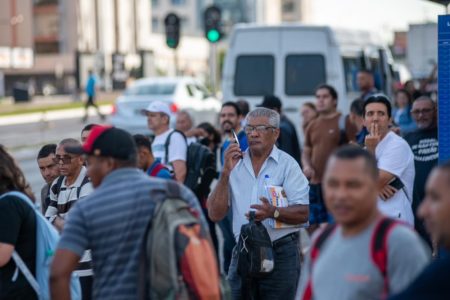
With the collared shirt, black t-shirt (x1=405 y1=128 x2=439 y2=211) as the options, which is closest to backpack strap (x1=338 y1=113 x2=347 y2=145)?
black t-shirt (x1=405 y1=128 x2=439 y2=211)

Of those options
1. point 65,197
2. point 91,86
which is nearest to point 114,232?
point 65,197


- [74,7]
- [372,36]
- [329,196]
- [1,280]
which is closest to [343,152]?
[329,196]

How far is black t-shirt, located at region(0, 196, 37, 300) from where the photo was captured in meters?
6.09

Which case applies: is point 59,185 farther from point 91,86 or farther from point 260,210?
point 91,86

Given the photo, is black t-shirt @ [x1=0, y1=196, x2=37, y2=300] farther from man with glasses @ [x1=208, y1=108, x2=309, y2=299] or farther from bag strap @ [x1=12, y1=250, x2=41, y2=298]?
man with glasses @ [x1=208, y1=108, x2=309, y2=299]

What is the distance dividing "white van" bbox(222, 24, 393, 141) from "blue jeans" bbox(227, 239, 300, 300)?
12293mm

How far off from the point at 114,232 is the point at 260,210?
92.3 inches

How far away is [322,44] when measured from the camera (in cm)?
2012

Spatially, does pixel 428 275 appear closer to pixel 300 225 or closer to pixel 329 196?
pixel 329 196

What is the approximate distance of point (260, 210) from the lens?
7.48m

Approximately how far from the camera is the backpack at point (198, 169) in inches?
440

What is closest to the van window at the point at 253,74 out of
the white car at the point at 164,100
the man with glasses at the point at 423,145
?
the white car at the point at 164,100

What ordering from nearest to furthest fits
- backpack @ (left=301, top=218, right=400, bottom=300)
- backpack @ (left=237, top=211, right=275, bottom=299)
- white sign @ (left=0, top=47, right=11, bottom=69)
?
1. backpack @ (left=301, top=218, right=400, bottom=300)
2. backpack @ (left=237, top=211, right=275, bottom=299)
3. white sign @ (left=0, top=47, right=11, bottom=69)

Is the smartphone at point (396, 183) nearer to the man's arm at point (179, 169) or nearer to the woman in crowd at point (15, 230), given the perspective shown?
the woman in crowd at point (15, 230)
